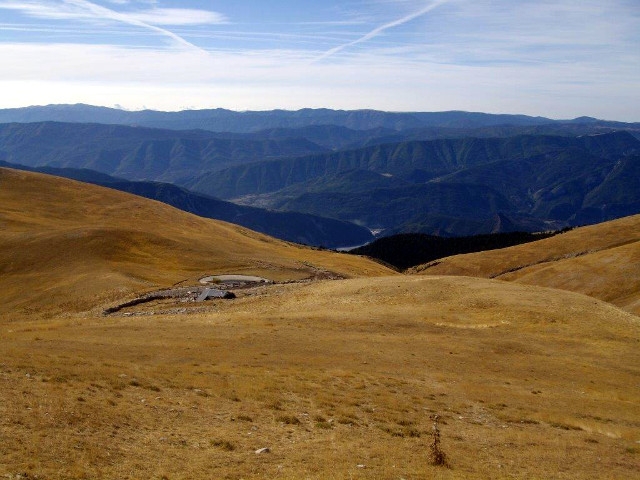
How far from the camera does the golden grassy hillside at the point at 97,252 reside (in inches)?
2534

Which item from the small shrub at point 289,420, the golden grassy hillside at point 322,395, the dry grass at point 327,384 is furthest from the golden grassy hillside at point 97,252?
the small shrub at point 289,420

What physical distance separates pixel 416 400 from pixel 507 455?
6.94 m

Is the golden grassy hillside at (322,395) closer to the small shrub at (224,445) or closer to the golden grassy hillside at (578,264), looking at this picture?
the small shrub at (224,445)

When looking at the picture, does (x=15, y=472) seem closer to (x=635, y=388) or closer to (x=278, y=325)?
(x=278, y=325)

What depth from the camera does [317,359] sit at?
34094mm

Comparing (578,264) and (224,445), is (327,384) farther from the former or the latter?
(578,264)

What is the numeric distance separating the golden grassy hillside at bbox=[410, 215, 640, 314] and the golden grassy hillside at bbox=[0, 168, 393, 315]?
39913mm

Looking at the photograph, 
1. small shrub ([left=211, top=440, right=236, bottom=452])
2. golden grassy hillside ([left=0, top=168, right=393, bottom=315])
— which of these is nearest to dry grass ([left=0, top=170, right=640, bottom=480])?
small shrub ([left=211, top=440, right=236, bottom=452])

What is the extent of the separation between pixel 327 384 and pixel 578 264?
321 ft

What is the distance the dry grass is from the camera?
723 inches

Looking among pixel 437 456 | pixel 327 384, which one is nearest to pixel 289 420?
pixel 327 384

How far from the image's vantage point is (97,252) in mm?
81438

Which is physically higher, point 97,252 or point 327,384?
point 327,384

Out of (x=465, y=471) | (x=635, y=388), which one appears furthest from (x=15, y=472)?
(x=635, y=388)
